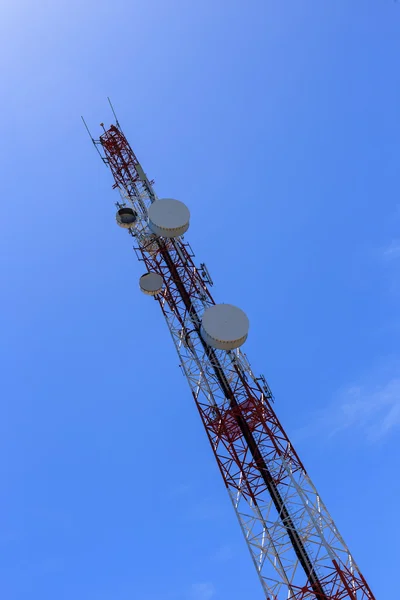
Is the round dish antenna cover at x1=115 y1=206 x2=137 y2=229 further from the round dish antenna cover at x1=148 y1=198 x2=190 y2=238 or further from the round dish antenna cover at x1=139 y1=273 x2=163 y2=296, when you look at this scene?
the round dish antenna cover at x1=139 y1=273 x2=163 y2=296

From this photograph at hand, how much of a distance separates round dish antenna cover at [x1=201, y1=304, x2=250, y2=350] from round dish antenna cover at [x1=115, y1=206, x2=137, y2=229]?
10183 mm

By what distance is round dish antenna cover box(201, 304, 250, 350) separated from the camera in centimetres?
3381

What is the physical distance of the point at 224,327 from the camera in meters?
34.3

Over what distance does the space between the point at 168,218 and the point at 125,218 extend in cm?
387

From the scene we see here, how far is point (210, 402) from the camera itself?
33938 mm

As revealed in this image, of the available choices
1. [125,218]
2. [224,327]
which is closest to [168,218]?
[125,218]

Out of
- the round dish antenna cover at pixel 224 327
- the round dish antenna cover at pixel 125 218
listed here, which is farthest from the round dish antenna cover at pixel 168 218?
the round dish antenna cover at pixel 224 327

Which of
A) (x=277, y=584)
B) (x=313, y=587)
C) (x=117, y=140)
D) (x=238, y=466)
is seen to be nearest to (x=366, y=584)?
(x=313, y=587)

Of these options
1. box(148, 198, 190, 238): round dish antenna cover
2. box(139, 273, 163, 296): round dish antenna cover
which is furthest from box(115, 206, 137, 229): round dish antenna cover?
box(139, 273, 163, 296): round dish antenna cover

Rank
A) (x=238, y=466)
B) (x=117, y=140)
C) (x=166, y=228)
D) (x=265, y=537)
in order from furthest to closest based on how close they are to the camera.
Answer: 1. (x=117, y=140)
2. (x=166, y=228)
3. (x=238, y=466)
4. (x=265, y=537)

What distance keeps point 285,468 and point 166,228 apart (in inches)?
719

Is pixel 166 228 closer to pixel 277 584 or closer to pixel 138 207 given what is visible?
pixel 138 207

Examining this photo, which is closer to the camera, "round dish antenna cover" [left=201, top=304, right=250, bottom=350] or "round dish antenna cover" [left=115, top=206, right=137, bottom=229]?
"round dish antenna cover" [left=201, top=304, right=250, bottom=350]

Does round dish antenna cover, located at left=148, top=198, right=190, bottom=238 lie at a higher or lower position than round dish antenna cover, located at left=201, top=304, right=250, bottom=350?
higher
